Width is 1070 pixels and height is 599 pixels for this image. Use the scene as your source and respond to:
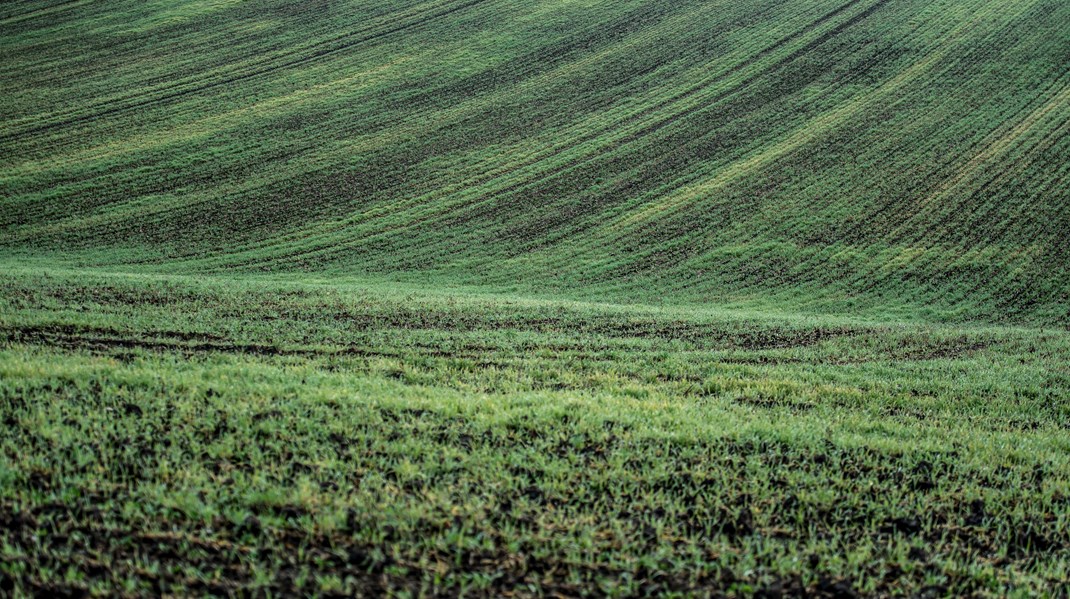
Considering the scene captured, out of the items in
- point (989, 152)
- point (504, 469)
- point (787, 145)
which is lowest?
point (989, 152)

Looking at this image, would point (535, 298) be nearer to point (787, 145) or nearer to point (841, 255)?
point (841, 255)

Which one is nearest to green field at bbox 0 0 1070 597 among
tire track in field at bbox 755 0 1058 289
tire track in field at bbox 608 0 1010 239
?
tire track in field at bbox 755 0 1058 289

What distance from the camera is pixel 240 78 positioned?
4753 cm

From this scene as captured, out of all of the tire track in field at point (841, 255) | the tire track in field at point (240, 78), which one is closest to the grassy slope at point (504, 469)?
the tire track in field at point (841, 255)

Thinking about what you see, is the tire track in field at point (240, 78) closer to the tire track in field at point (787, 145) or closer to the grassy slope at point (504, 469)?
the tire track in field at point (787, 145)

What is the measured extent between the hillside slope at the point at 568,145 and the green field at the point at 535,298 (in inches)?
10.3

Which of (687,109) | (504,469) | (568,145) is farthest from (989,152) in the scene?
(504,469)

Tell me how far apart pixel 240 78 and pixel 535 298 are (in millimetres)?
33600

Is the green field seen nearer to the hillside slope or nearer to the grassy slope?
the grassy slope

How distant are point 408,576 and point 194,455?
10.9 ft

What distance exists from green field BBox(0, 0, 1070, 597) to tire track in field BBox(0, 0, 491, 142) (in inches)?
12.9

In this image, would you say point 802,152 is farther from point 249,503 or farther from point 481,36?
point 249,503

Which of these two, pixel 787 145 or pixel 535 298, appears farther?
pixel 787 145

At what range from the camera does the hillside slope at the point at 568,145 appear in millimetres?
28562
